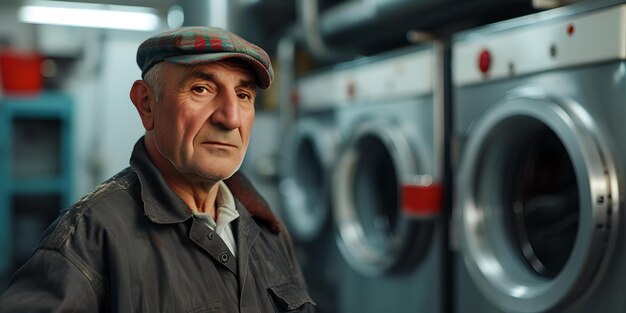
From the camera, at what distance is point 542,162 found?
179 centimetres

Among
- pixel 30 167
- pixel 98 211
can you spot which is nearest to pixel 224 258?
pixel 98 211

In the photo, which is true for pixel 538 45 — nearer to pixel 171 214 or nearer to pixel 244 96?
pixel 244 96

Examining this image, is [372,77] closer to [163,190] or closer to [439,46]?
[439,46]

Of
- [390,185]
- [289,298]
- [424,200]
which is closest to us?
[289,298]

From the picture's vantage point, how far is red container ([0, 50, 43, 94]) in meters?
4.12

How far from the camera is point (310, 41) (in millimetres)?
2988

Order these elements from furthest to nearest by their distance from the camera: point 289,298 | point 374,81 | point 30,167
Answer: point 30,167 < point 374,81 < point 289,298

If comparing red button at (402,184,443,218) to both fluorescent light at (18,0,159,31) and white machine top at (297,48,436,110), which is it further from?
fluorescent light at (18,0,159,31)

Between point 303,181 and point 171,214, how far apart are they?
2258mm

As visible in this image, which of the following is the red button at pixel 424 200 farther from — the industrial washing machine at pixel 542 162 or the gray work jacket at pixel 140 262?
the gray work jacket at pixel 140 262

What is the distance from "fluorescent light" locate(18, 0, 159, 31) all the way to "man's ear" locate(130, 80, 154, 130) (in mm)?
3831

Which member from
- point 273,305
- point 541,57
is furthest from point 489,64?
point 273,305

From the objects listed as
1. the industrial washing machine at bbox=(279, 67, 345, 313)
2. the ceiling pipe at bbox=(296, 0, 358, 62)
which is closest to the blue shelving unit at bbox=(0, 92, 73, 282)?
the industrial washing machine at bbox=(279, 67, 345, 313)

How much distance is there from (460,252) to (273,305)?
98 cm
